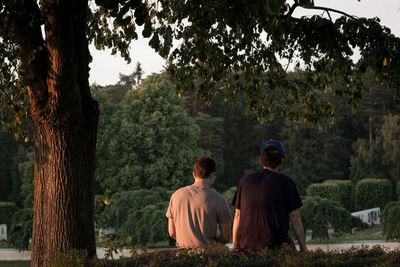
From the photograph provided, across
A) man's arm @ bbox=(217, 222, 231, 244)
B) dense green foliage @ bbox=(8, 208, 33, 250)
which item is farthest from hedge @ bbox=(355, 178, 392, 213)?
man's arm @ bbox=(217, 222, 231, 244)

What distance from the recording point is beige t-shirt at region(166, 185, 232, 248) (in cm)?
460

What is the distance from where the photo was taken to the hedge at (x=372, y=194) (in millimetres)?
39656

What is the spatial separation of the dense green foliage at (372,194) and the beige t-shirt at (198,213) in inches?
1461

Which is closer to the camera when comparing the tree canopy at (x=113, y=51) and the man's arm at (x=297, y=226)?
the man's arm at (x=297, y=226)

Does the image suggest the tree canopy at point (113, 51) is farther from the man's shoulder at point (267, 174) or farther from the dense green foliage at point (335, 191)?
the dense green foliage at point (335, 191)

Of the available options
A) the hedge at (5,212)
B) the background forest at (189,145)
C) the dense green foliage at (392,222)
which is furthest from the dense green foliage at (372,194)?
the hedge at (5,212)

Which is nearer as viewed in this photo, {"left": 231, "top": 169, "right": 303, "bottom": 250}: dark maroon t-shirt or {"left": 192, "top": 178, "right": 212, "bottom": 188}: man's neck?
{"left": 231, "top": 169, "right": 303, "bottom": 250}: dark maroon t-shirt

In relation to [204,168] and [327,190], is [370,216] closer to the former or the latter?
[327,190]

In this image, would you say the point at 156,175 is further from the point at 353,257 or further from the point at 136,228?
the point at 353,257

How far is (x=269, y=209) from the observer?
4188 millimetres

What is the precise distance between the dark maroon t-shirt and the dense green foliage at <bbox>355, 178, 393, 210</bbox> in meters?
37.4

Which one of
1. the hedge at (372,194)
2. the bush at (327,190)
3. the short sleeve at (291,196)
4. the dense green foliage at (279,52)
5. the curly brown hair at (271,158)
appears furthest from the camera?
the hedge at (372,194)

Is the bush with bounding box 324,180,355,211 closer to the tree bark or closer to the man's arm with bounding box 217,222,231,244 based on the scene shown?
the tree bark

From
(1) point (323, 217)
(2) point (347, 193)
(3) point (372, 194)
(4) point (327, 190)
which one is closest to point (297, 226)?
(1) point (323, 217)
